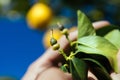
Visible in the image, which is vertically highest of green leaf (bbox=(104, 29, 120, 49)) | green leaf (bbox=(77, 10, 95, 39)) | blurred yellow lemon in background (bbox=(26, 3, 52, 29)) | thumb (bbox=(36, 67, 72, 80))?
blurred yellow lemon in background (bbox=(26, 3, 52, 29))

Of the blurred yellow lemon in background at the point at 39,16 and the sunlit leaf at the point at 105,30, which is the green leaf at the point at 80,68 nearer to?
the sunlit leaf at the point at 105,30

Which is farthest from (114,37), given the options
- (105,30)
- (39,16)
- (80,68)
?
(39,16)

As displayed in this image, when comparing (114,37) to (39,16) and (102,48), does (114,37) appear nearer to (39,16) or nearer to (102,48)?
(102,48)

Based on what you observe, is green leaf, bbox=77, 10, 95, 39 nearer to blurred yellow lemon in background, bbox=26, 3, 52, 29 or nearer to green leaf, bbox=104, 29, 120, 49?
green leaf, bbox=104, 29, 120, 49

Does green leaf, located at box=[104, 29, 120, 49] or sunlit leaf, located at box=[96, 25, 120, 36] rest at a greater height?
sunlit leaf, located at box=[96, 25, 120, 36]

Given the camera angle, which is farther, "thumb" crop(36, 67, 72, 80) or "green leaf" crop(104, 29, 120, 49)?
"green leaf" crop(104, 29, 120, 49)

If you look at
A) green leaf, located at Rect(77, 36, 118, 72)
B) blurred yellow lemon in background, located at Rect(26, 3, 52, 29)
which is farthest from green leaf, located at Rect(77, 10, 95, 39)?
blurred yellow lemon in background, located at Rect(26, 3, 52, 29)
